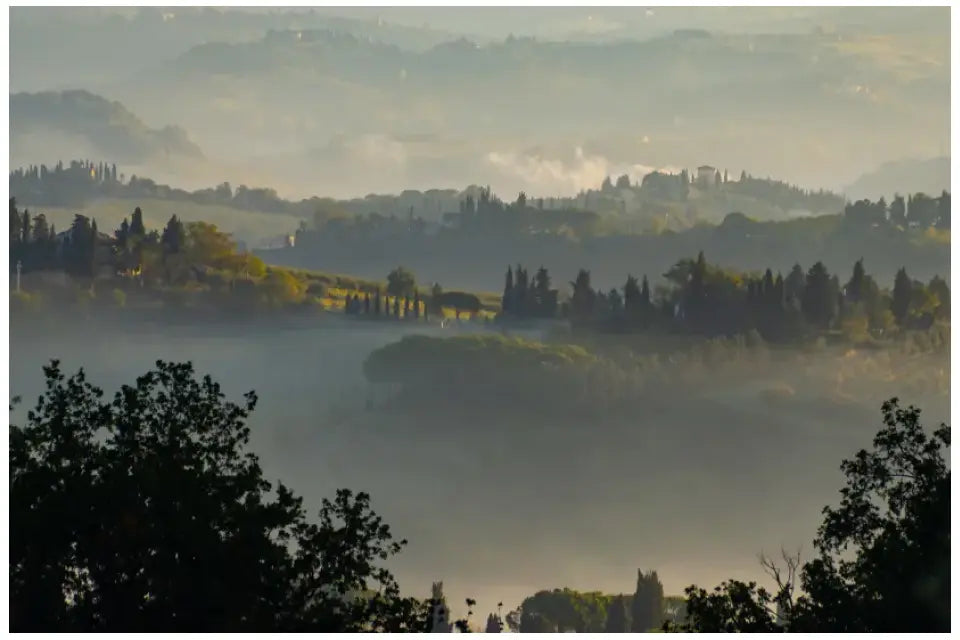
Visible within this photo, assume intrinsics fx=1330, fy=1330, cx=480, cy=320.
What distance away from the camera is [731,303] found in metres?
10.6

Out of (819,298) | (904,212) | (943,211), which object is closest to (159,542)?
(819,298)

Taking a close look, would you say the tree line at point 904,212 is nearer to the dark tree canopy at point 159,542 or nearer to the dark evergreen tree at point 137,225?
the dark tree canopy at point 159,542

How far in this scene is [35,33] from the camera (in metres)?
9.96

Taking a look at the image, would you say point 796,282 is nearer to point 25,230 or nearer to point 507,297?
point 507,297

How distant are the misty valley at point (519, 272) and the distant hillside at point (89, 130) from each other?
2cm

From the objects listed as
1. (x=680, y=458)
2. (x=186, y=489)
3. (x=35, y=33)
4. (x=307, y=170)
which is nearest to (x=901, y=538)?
(x=680, y=458)

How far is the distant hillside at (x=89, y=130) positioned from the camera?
32.9ft

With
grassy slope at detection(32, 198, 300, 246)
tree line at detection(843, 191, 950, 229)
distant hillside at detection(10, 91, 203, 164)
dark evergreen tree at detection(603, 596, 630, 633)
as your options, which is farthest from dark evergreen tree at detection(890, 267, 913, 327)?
distant hillside at detection(10, 91, 203, 164)

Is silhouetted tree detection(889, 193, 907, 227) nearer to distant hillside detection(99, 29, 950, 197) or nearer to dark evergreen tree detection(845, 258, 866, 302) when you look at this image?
distant hillside detection(99, 29, 950, 197)

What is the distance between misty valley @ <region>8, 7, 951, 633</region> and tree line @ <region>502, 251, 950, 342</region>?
0.02 meters

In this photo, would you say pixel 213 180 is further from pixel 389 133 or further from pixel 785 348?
pixel 785 348

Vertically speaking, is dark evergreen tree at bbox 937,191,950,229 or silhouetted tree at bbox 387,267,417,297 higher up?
dark evergreen tree at bbox 937,191,950,229

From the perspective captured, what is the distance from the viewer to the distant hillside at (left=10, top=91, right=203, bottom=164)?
1003 cm

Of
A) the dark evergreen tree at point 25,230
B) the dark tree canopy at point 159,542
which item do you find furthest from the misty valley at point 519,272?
the dark tree canopy at point 159,542
